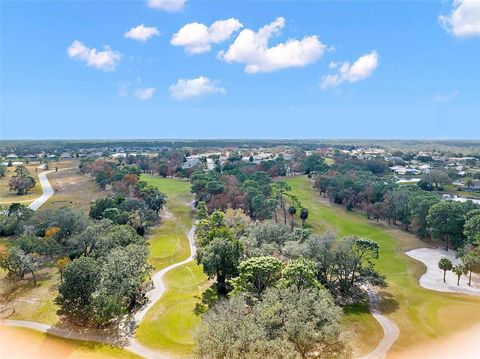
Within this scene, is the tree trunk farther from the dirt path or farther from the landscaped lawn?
the landscaped lawn

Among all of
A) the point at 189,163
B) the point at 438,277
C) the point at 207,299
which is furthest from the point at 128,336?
the point at 189,163

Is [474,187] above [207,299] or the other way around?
above

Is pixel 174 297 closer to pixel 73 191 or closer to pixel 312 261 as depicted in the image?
pixel 312 261

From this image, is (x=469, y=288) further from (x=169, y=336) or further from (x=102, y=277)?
(x=102, y=277)

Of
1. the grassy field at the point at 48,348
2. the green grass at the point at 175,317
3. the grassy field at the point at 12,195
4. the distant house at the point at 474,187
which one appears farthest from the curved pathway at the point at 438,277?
the grassy field at the point at 12,195

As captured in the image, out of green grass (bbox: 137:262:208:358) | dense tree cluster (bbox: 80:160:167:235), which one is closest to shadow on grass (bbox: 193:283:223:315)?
green grass (bbox: 137:262:208:358)

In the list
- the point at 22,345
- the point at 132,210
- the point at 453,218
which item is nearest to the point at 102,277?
the point at 22,345

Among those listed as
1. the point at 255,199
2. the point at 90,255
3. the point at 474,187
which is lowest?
the point at 90,255

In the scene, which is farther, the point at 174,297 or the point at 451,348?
the point at 174,297
